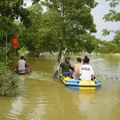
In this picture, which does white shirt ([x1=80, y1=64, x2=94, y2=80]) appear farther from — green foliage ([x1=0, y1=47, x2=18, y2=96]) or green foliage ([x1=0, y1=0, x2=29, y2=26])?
green foliage ([x1=0, y1=0, x2=29, y2=26])

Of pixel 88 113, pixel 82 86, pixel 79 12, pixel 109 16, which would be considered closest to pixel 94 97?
pixel 82 86

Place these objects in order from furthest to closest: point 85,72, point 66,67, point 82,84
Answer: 1. point 66,67
2. point 85,72
3. point 82,84

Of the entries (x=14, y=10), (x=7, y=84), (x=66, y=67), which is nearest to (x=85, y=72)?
(x=66, y=67)

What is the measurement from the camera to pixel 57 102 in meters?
12.7

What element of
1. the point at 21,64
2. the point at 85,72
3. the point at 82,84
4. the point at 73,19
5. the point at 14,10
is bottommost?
the point at 82,84

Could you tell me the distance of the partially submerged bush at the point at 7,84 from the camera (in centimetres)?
1251

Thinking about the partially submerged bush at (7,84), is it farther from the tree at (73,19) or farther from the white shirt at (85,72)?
the tree at (73,19)

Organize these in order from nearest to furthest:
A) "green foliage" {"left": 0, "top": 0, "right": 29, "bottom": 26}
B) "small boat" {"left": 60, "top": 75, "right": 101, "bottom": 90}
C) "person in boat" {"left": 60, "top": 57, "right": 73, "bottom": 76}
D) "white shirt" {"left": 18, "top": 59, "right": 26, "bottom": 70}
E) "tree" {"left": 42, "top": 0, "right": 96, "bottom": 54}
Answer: "small boat" {"left": 60, "top": 75, "right": 101, "bottom": 90} → "green foliage" {"left": 0, "top": 0, "right": 29, "bottom": 26} → "person in boat" {"left": 60, "top": 57, "right": 73, "bottom": 76} → "white shirt" {"left": 18, "top": 59, "right": 26, "bottom": 70} → "tree" {"left": 42, "top": 0, "right": 96, "bottom": 54}

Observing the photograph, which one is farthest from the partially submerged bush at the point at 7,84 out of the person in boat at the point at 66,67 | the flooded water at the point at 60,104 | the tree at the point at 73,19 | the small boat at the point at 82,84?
the tree at the point at 73,19

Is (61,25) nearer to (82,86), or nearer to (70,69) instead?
(70,69)

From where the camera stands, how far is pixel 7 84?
1255 centimetres

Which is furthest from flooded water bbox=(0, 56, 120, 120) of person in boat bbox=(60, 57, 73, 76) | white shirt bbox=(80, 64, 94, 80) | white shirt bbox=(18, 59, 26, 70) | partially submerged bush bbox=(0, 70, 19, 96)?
white shirt bbox=(18, 59, 26, 70)

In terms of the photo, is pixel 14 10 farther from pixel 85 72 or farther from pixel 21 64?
pixel 85 72

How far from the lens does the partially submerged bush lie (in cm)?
1251
